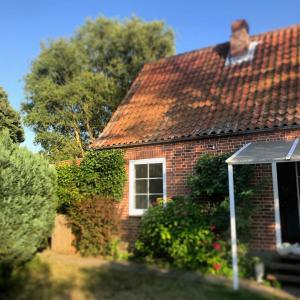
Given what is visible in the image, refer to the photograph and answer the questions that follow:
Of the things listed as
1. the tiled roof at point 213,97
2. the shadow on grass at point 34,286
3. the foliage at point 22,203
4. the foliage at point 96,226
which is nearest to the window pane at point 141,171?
the tiled roof at point 213,97

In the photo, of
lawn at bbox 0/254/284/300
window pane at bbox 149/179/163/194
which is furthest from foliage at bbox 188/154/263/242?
lawn at bbox 0/254/284/300

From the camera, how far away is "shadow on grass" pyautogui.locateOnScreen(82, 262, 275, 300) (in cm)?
659

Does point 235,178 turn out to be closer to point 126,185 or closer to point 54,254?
point 126,185

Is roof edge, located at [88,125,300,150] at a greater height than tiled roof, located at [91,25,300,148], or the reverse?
tiled roof, located at [91,25,300,148]

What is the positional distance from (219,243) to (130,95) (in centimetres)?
813

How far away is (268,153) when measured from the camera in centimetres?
802

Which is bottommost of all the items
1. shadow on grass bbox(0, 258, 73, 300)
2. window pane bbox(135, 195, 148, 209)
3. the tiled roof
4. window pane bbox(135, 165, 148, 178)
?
shadow on grass bbox(0, 258, 73, 300)

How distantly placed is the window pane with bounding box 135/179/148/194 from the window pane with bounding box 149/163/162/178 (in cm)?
30

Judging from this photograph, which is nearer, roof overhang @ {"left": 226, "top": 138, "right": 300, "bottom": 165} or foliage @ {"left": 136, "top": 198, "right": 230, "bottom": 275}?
roof overhang @ {"left": 226, "top": 138, "right": 300, "bottom": 165}

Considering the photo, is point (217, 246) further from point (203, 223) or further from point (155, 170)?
point (155, 170)

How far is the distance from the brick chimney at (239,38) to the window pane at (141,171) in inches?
226

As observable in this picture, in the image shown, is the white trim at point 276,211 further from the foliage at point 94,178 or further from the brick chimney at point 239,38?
the brick chimney at point 239,38

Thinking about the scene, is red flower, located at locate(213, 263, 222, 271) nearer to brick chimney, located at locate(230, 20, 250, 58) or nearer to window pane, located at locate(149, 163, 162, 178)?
window pane, located at locate(149, 163, 162, 178)

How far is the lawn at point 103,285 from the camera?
6.64m
